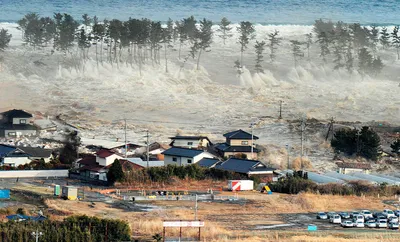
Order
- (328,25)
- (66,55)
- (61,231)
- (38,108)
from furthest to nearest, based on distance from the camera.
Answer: (328,25)
(66,55)
(38,108)
(61,231)

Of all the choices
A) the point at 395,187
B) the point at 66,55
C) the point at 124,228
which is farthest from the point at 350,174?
the point at 66,55

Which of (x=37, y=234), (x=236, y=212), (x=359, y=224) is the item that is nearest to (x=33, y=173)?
(x=236, y=212)

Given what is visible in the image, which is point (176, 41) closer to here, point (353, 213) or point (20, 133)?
point (20, 133)

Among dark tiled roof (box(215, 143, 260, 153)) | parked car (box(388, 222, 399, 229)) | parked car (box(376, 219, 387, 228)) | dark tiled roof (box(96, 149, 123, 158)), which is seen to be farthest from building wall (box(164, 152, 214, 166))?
parked car (box(388, 222, 399, 229))

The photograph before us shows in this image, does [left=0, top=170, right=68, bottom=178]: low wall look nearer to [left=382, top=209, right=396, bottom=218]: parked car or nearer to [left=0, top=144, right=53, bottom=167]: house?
[left=0, top=144, right=53, bottom=167]: house

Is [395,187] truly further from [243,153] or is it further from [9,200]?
[9,200]

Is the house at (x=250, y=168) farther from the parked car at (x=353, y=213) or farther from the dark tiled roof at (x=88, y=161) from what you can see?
the parked car at (x=353, y=213)
